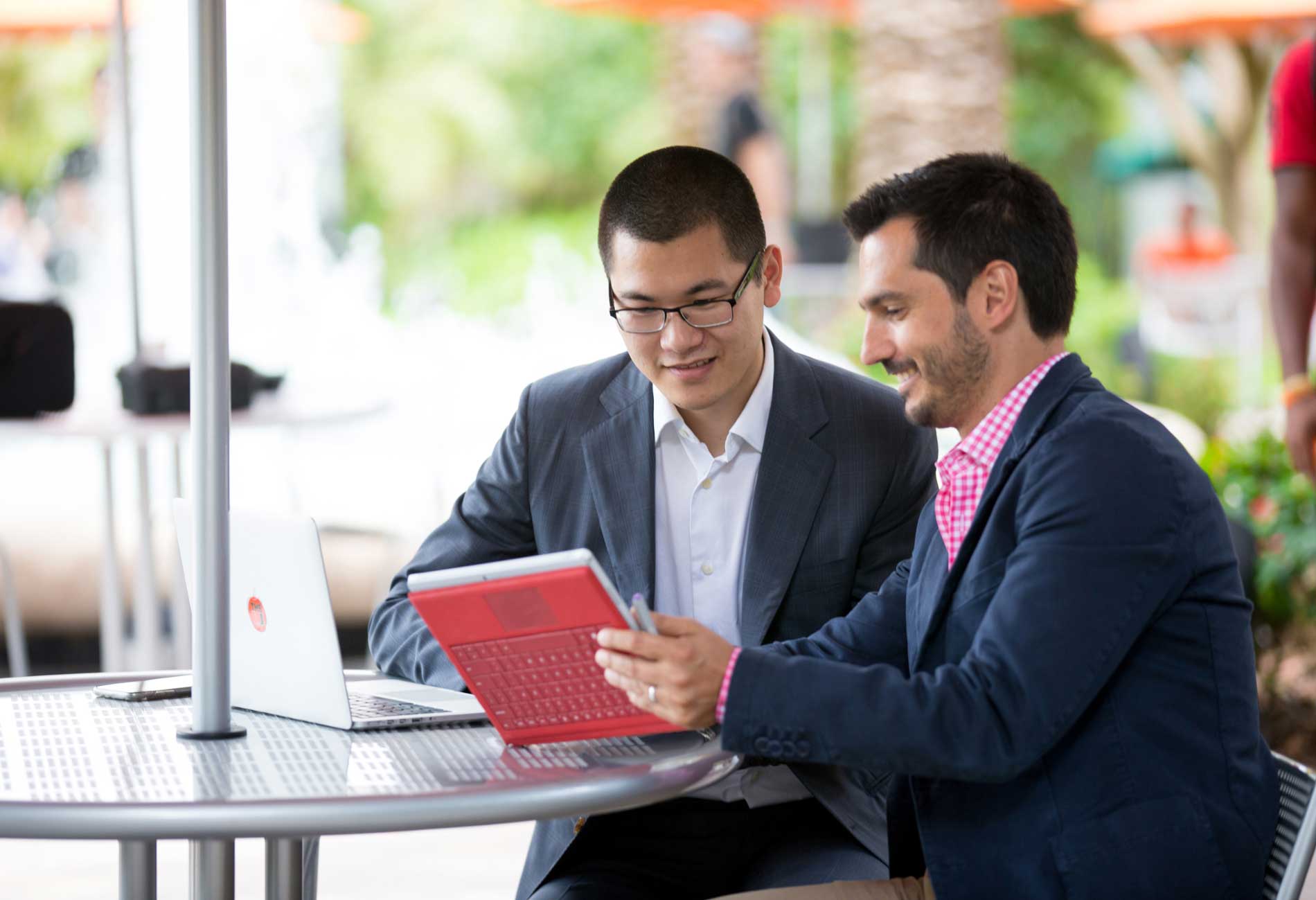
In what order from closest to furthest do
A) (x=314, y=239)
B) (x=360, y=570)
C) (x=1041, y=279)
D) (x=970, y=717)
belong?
1. (x=970, y=717)
2. (x=1041, y=279)
3. (x=360, y=570)
4. (x=314, y=239)

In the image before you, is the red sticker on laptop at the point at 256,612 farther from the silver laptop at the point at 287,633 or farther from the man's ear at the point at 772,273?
the man's ear at the point at 772,273

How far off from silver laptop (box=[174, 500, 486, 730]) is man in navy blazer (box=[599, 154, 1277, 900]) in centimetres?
31

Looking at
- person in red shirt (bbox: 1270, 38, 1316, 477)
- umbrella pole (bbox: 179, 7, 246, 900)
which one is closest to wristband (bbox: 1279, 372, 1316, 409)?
person in red shirt (bbox: 1270, 38, 1316, 477)

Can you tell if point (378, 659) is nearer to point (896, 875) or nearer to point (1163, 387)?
point (896, 875)

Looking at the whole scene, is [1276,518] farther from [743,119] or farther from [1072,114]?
[1072,114]

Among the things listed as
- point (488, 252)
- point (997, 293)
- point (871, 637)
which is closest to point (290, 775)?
point (871, 637)

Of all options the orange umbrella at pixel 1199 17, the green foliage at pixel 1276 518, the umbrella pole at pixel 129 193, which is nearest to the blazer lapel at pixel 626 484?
the umbrella pole at pixel 129 193

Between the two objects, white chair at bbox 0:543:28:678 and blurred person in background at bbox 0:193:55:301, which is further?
blurred person in background at bbox 0:193:55:301

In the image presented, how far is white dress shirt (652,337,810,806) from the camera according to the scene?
230 cm

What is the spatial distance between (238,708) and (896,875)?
2.57ft

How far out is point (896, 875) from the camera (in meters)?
1.97

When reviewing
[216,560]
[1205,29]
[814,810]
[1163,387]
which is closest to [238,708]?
[216,560]

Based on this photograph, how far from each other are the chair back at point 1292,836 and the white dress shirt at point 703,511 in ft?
2.52

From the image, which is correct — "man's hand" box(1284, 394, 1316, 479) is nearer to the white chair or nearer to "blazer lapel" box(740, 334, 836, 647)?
"blazer lapel" box(740, 334, 836, 647)
